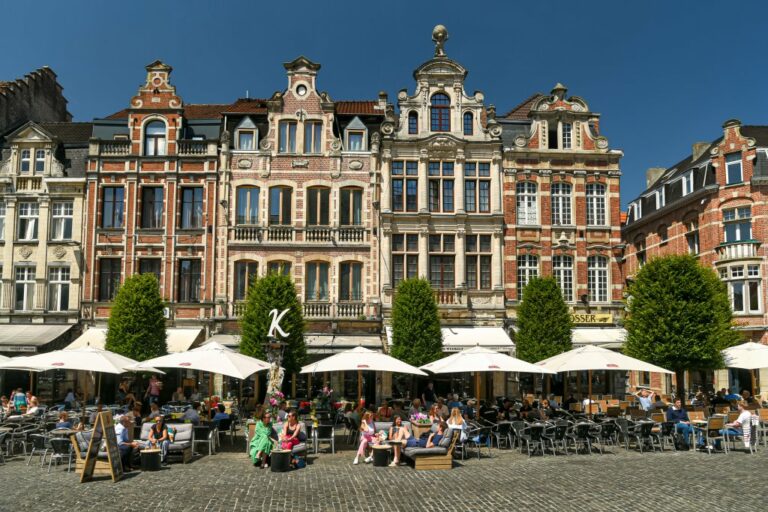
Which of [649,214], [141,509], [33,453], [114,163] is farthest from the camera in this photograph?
[649,214]

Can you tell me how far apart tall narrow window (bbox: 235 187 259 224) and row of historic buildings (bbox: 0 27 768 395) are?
6 centimetres

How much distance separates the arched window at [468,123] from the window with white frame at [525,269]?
5738 millimetres

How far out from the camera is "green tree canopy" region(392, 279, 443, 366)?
24.6 meters

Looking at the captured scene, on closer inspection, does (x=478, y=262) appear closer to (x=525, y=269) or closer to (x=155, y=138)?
(x=525, y=269)

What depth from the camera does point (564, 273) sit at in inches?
1166

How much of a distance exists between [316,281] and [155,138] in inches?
357

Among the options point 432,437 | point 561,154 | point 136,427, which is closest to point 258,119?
point 561,154

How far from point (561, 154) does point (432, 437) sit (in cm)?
1829

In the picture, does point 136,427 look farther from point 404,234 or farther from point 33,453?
point 404,234

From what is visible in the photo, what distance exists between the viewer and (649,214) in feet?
120

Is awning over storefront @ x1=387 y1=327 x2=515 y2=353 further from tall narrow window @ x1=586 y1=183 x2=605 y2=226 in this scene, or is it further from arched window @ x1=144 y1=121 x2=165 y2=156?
arched window @ x1=144 y1=121 x2=165 y2=156

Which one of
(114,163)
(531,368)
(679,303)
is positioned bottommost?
(531,368)

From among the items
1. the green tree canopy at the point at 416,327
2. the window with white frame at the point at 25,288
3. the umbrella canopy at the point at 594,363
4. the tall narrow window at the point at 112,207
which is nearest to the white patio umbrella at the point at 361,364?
the umbrella canopy at the point at 594,363

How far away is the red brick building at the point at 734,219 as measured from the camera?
99.5ft
